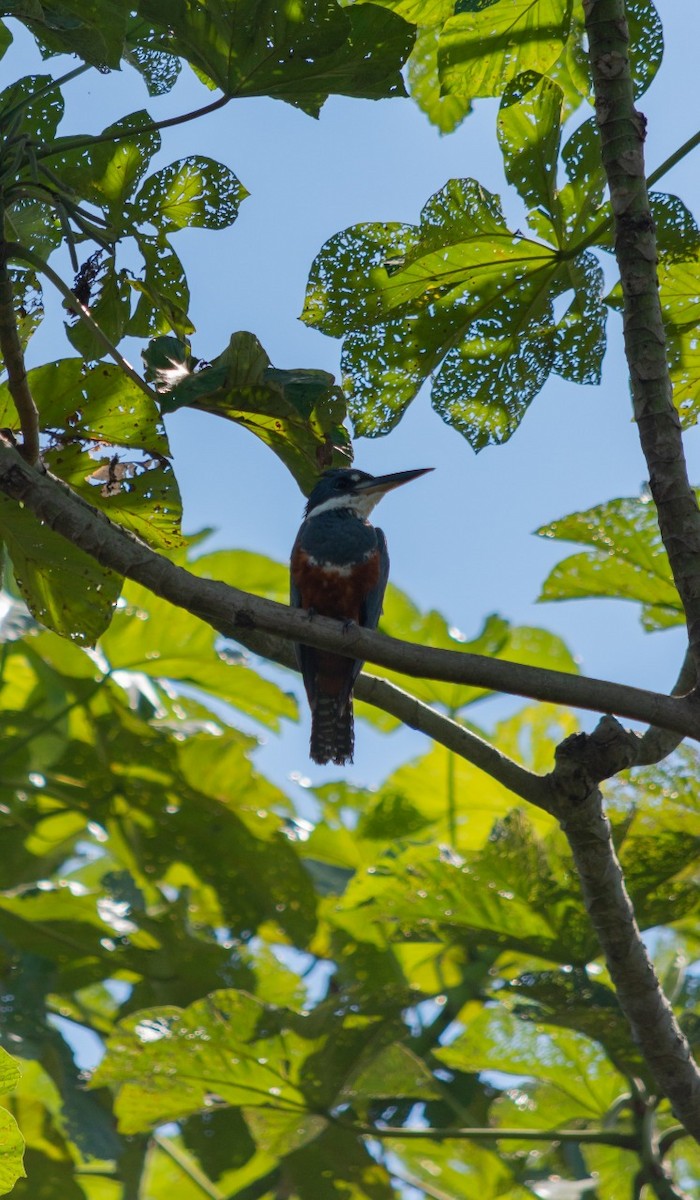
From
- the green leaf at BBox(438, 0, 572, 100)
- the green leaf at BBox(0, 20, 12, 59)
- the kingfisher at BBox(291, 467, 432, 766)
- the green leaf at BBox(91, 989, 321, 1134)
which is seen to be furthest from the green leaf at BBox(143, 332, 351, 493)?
the green leaf at BBox(91, 989, 321, 1134)

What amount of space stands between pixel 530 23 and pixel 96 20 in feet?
3.54

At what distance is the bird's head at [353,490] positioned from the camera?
4.65 meters

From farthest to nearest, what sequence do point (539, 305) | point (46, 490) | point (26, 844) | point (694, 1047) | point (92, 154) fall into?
point (26, 844) < point (694, 1047) < point (539, 305) < point (92, 154) < point (46, 490)

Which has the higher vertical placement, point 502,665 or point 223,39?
point 223,39

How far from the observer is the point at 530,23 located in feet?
9.83

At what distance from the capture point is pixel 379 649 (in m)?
2.21

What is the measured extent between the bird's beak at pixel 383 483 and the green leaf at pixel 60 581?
5.76 feet

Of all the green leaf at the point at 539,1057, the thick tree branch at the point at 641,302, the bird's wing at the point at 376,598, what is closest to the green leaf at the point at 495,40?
the thick tree branch at the point at 641,302

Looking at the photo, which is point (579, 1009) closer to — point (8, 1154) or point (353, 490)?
point (8, 1154)

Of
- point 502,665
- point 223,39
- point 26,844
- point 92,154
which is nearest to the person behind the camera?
point 502,665

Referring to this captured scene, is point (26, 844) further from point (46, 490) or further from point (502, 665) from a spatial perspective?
point (502, 665)

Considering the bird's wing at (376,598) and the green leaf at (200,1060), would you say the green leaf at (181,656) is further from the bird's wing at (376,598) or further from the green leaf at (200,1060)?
the green leaf at (200,1060)

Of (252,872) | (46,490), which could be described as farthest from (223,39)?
(252,872)

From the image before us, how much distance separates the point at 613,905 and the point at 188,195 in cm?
199
